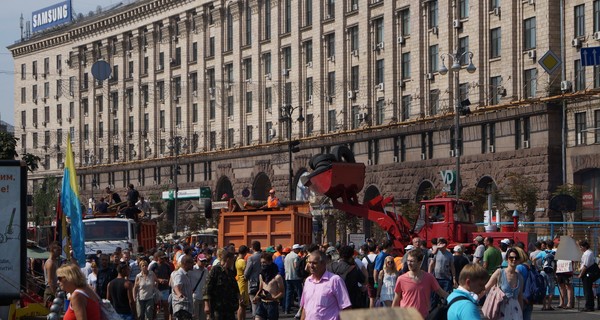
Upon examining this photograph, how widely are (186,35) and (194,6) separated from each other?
234cm

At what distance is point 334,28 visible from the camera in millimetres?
69625

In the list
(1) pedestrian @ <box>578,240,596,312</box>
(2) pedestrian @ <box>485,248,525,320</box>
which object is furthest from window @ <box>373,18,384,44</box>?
(2) pedestrian @ <box>485,248,525,320</box>

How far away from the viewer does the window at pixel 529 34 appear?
54625 millimetres

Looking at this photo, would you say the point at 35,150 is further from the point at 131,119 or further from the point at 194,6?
the point at 194,6

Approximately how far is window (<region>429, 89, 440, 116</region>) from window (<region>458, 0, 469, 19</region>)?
12.9 ft

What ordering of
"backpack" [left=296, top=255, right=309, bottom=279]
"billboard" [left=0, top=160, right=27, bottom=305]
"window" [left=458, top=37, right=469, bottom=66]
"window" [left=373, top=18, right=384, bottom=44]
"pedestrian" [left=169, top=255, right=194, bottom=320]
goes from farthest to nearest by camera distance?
1. "window" [left=373, top=18, right=384, bottom=44]
2. "window" [left=458, top=37, right=469, bottom=66]
3. "backpack" [left=296, top=255, right=309, bottom=279]
4. "pedestrian" [left=169, top=255, right=194, bottom=320]
5. "billboard" [left=0, top=160, right=27, bottom=305]

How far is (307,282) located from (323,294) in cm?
33

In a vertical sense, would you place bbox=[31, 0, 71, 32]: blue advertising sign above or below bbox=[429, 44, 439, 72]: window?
above

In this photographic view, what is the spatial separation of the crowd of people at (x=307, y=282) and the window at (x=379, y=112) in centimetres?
3377

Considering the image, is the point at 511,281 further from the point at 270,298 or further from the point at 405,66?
the point at 405,66

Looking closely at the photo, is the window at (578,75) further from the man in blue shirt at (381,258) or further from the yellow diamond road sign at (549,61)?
the man in blue shirt at (381,258)

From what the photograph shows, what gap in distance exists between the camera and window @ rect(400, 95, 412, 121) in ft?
208

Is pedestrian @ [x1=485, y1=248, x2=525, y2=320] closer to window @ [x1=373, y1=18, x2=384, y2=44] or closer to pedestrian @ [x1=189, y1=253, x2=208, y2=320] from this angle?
pedestrian @ [x1=189, y1=253, x2=208, y2=320]

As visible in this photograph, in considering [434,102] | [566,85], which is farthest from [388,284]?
[434,102]
